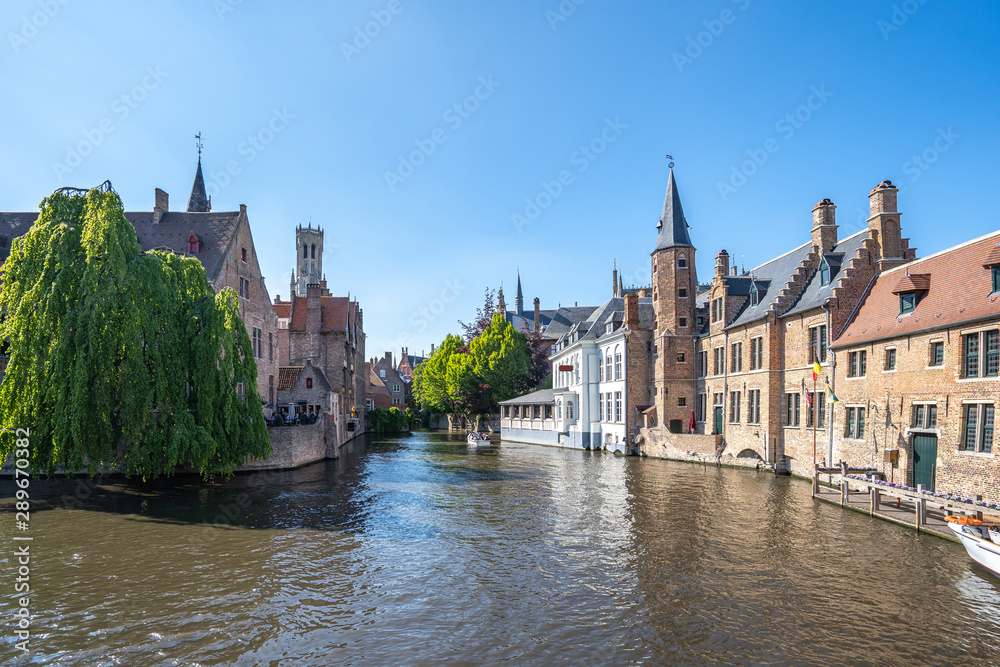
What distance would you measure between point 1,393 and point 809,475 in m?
31.2

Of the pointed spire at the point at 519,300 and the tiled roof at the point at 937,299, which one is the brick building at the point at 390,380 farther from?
the tiled roof at the point at 937,299

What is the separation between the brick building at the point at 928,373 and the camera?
17.5 metres

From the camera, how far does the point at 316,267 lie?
381 ft

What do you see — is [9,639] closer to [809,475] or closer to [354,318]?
[809,475]

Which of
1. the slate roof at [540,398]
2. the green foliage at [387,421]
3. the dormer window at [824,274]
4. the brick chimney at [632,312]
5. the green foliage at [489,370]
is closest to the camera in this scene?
the dormer window at [824,274]

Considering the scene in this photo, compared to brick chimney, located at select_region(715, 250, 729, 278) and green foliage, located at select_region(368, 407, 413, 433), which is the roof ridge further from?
green foliage, located at select_region(368, 407, 413, 433)

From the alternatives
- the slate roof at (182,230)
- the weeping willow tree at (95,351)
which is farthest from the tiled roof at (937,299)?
the slate roof at (182,230)

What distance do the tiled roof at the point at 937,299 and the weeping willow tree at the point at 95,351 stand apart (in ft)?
84.3

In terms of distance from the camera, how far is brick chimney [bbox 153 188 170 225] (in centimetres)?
3628

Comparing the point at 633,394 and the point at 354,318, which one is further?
the point at 354,318

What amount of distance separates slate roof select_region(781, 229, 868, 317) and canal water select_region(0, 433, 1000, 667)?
1041cm

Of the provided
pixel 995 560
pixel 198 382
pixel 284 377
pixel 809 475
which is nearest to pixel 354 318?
pixel 284 377

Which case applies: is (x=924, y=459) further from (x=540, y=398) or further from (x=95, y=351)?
(x=540, y=398)

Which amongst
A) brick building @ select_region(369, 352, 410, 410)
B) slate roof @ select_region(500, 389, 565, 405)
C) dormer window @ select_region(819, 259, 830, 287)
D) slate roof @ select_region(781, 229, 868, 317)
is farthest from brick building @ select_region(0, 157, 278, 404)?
brick building @ select_region(369, 352, 410, 410)
